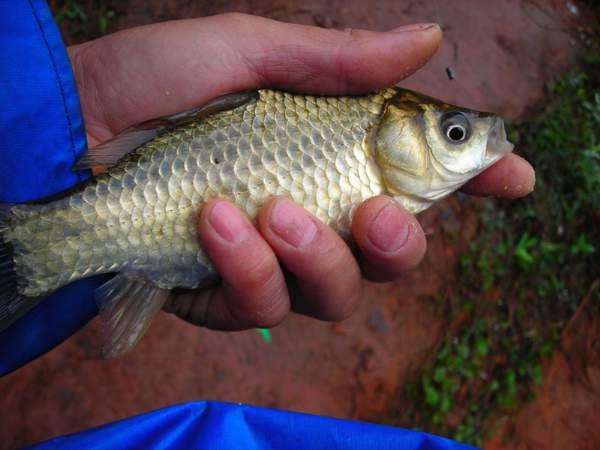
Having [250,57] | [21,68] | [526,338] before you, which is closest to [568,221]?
[526,338]

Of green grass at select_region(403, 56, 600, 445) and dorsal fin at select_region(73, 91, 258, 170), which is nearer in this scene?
dorsal fin at select_region(73, 91, 258, 170)

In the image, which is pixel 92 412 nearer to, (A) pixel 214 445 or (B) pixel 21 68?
(A) pixel 214 445

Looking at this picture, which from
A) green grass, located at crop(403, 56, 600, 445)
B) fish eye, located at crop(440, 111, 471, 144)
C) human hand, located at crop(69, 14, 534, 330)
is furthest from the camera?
green grass, located at crop(403, 56, 600, 445)

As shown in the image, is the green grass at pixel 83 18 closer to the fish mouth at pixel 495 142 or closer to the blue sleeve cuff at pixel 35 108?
the blue sleeve cuff at pixel 35 108

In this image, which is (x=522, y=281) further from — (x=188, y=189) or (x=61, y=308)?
(x=61, y=308)

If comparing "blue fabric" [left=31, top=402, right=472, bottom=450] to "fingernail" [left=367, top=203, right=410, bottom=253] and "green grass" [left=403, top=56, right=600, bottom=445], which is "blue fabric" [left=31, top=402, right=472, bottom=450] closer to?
"fingernail" [left=367, top=203, right=410, bottom=253]

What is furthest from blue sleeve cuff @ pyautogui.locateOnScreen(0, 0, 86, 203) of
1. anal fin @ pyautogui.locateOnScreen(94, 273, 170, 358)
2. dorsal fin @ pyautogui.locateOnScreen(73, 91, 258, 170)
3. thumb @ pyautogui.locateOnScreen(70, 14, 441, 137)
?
anal fin @ pyautogui.locateOnScreen(94, 273, 170, 358)

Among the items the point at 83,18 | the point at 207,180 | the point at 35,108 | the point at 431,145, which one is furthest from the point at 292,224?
the point at 83,18

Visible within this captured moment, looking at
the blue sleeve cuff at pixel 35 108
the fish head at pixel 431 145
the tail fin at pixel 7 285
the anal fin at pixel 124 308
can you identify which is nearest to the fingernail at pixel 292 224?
the fish head at pixel 431 145
